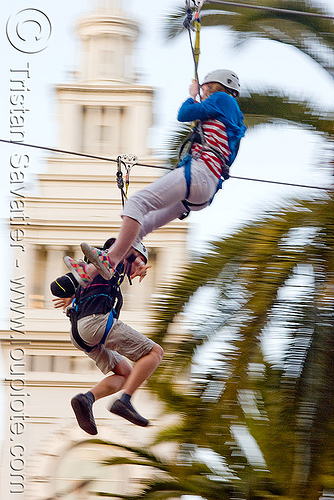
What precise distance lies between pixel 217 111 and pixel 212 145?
23 centimetres

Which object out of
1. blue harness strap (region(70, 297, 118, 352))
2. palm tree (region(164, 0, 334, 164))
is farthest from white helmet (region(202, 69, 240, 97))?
palm tree (region(164, 0, 334, 164))

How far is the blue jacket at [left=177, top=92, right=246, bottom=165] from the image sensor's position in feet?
26.6

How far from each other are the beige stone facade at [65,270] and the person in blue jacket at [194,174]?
17.8 meters

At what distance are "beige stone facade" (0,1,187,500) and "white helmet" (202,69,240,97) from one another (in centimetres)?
1766

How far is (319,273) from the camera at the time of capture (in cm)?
980

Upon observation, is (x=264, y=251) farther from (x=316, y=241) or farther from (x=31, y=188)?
(x=31, y=188)

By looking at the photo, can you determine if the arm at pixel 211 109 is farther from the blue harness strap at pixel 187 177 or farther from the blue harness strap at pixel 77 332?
the blue harness strap at pixel 77 332

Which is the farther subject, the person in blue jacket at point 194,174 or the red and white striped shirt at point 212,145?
the red and white striped shirt at point 212,145

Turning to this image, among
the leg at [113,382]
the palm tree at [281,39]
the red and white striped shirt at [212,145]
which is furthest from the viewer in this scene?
the palm tree at [281,39]

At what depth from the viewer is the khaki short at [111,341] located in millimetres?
8109

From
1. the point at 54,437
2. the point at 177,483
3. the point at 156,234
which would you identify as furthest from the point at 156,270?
the point at 177,483

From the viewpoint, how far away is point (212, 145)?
8203mm

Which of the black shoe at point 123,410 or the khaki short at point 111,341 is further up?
the khaki short at point 111,341

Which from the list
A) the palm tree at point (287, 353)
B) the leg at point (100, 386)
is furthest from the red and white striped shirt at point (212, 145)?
the palm tree at point (287, 353)
